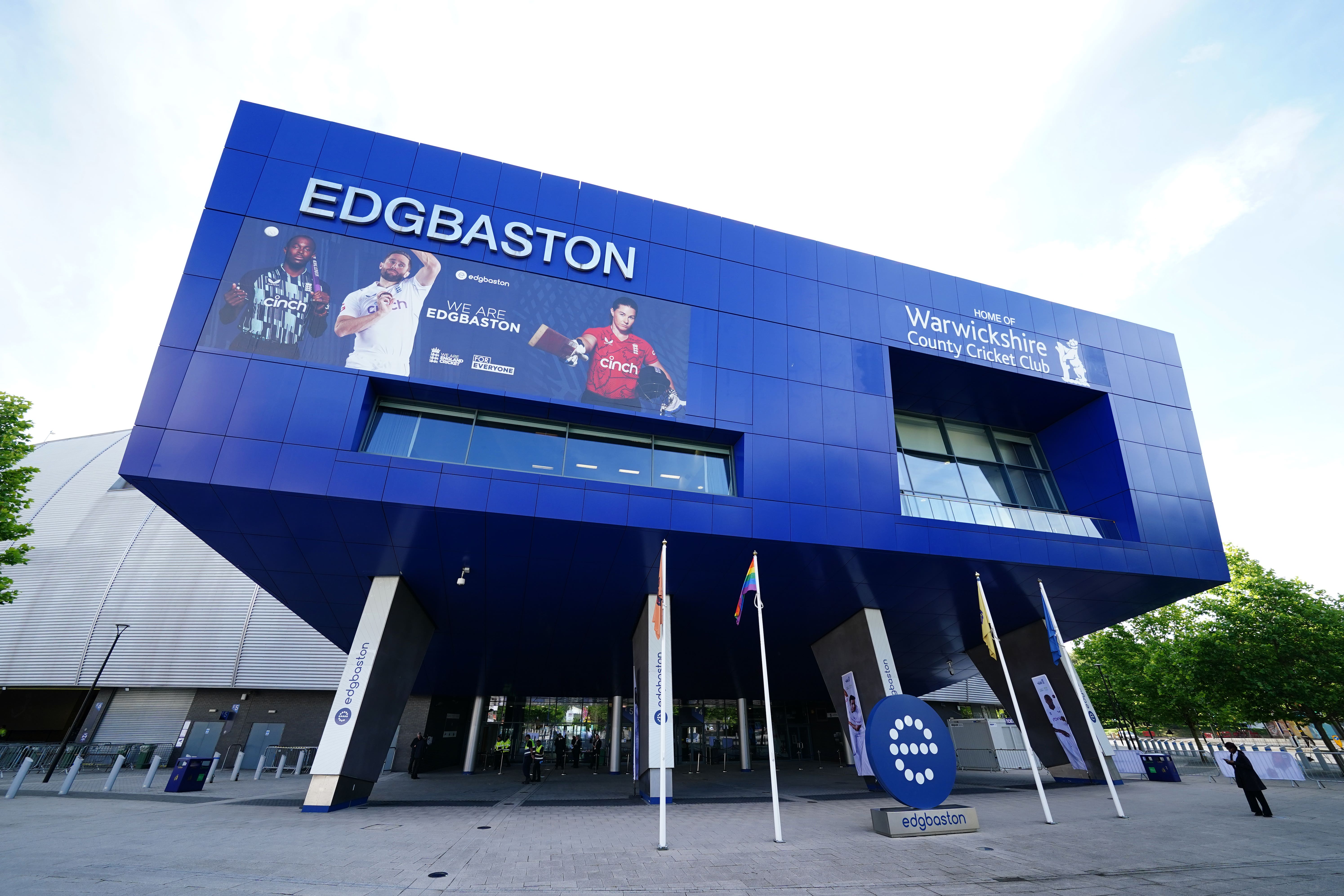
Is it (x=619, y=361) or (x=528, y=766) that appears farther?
(x=528, y=766)

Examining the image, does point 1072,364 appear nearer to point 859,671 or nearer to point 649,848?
point 859,671

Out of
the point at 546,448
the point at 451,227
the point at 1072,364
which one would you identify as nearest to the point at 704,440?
the point at 546,448

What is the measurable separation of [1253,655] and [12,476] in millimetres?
55770

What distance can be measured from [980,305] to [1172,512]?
32.6 feet

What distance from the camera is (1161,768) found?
971 inches

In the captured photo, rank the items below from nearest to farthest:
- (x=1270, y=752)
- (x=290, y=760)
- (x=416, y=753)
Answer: (x=1270, y=752), (x=416, y=753), (x=290, y=760)

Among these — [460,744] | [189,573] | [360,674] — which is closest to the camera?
[360,674]

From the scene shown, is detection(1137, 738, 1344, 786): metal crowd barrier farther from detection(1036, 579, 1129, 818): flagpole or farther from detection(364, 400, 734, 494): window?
detection(364, 400, 734, 494): window

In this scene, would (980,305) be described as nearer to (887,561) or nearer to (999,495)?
(999,495)

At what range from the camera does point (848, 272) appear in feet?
70.4

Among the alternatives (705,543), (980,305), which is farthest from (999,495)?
(705,543)

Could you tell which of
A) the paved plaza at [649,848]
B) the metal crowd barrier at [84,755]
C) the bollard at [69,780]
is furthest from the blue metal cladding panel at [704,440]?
the metal crowd barrier at [84,755]

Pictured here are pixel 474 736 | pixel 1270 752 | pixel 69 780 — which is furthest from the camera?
pixel 474 736

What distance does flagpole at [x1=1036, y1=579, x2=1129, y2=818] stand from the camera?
571 inches
